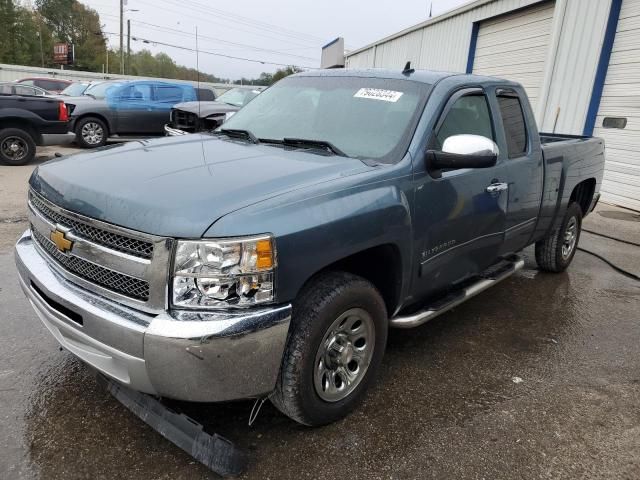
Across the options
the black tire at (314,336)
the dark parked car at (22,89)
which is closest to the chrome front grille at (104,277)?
the black tire at (314,336)

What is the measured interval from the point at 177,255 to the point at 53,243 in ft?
3.00

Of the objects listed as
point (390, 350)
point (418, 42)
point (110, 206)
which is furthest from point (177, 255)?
point (418, 42)

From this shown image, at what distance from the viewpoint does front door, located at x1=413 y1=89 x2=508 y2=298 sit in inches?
113

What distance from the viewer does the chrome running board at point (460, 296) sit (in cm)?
292

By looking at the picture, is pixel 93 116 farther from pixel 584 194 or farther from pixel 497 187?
pixel 497 187

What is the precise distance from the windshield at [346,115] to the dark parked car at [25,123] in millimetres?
7970

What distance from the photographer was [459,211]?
10.1 ft

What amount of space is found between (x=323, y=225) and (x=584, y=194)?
14.3 ft

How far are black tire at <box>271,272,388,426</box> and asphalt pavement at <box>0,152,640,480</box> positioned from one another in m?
0.17

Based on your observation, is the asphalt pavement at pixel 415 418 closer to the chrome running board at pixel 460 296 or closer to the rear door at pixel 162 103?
the chrome running board at pixel 460 296

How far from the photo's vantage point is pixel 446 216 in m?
2.98

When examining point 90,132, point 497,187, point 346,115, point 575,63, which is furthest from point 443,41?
point 346,115

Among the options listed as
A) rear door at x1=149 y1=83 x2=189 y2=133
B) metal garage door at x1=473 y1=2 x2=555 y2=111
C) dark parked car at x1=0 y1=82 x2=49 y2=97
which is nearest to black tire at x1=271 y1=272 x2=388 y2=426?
metal garage door at x1=473 y1=2 x2=555 y2=111

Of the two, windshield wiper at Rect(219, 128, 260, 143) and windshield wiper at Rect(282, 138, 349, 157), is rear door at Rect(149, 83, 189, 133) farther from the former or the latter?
windshield wiper at Rect(282, 138, 349, 157)
